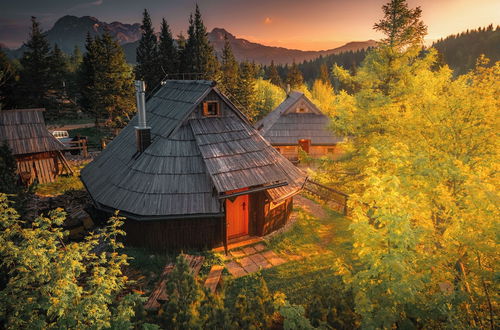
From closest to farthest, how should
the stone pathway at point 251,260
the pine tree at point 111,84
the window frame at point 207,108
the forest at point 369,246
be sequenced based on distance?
the forest at point 369,246 < the stone pathway at point 251,260 < the window frame at point 207,108 < the pine tree at point 111,84

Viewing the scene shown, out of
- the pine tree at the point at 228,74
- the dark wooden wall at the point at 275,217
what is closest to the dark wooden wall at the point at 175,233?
the dark wooden wall at the point at 275,217

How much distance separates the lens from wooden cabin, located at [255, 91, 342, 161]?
36562mm

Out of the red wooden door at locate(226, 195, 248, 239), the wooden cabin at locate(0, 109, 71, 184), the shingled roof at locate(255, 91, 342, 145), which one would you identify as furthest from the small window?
the shingled roof at locate(255, 91, 342, 145)

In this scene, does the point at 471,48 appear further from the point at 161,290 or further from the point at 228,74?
the point at 161,290

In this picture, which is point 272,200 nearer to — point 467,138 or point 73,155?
point 467,138

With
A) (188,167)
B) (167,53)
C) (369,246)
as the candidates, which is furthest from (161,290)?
(167,53)

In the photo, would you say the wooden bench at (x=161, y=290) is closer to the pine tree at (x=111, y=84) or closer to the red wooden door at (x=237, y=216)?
the red wooden door at (x=237, y=216)

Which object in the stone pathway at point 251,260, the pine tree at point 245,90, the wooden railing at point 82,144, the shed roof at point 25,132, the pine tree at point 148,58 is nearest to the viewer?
the stone pathway at point 251,260

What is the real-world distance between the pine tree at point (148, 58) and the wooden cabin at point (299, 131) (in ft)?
69.3

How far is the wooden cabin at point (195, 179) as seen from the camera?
1291 cm

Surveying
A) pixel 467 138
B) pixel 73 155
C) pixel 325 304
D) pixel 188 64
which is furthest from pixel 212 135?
pixel 188 64

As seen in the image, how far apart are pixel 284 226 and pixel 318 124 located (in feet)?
78.6

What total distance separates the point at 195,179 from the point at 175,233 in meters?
2.56

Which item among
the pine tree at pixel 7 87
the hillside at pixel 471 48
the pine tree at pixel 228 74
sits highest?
the hillside at pixel 471 48
